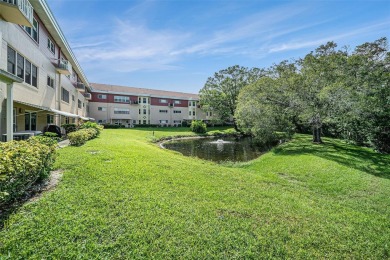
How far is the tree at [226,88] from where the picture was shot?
138 feet

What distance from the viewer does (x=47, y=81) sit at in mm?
15836

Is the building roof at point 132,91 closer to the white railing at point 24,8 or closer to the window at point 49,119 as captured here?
the window at point 49,119

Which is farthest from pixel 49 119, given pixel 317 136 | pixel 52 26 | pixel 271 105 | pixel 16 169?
pixel 317 136

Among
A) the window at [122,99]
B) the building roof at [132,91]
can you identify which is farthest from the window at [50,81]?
the window at [122,99]

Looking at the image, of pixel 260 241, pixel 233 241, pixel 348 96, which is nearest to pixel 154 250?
pixel 233 241

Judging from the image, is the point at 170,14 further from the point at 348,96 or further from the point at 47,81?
the point at 348,96

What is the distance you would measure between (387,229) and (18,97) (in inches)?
629

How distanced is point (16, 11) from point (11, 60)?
8.70 feet

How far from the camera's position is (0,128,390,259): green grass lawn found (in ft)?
11.2

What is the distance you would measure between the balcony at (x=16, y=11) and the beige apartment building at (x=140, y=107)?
34.3 meters

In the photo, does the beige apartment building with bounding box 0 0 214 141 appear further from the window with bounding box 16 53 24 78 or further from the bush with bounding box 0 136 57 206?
the bush with bounding box 0 136 57 206

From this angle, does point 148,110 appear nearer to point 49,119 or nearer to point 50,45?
point 49,119

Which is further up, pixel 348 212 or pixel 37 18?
pixel 37 18

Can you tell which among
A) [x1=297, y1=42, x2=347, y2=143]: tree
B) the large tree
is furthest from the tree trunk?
[x1=297, y1=42, x2=347, y2=143]: tree
